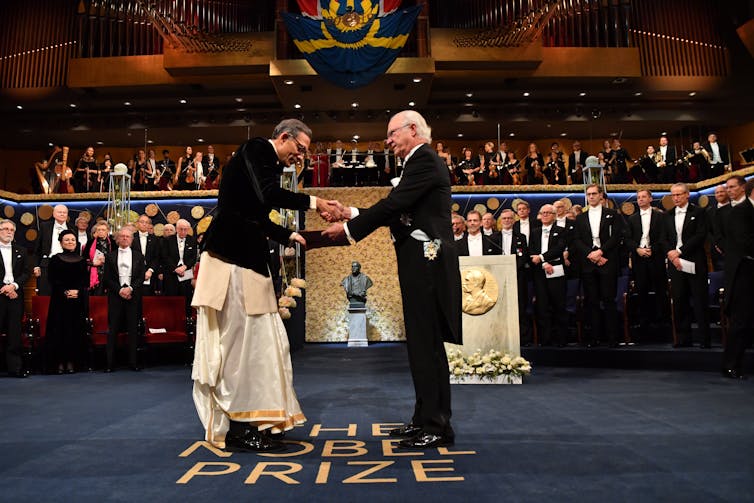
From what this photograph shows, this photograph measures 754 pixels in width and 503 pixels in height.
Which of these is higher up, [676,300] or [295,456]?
[676,300]

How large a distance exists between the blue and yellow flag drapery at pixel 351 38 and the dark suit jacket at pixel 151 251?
6046mm

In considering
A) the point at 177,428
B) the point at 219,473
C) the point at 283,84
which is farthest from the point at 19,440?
the point at 283,84

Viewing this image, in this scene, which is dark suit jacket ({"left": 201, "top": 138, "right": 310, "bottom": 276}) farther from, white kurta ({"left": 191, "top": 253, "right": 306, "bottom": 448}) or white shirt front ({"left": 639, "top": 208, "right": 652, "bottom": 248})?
white shirt front ({"left": 639, "top": 208, "right": 652, "bottom": 248})

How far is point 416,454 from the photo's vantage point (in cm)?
259

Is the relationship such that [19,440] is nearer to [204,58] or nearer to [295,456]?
[295,456]

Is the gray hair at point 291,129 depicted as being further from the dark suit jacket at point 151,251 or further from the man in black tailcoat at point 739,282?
the dark suit jacket at point 151,251

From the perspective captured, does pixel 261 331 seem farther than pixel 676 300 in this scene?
No

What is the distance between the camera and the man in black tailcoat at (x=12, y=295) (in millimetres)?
6094

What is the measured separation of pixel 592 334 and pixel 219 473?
506 centimetres

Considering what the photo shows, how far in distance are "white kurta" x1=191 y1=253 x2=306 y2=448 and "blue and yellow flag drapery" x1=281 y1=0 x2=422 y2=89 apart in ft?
33.6

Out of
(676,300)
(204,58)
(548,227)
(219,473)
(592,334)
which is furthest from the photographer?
(204,58)

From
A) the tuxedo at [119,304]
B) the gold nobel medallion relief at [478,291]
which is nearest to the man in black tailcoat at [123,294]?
the tuxedo at [119,304]

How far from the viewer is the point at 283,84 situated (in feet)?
44.9

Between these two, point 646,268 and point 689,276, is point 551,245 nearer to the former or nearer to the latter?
point 646,268
